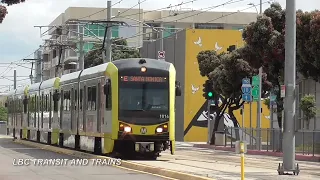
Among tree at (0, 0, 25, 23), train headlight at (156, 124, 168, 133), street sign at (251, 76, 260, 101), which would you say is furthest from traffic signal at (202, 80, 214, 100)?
tree at (0, 0, 25, 23)

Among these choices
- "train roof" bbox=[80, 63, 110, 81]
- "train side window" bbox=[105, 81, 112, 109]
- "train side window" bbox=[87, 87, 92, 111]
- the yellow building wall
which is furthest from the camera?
the yellow building wall

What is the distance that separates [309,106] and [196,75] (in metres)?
17.4

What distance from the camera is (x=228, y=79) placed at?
41.2 metres

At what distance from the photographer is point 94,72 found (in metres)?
25.8

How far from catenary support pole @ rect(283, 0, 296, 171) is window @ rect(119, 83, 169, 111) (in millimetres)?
6669

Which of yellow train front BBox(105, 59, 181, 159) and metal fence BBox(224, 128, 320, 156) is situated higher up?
yellow train front BBox(105, 59, 181, 159)

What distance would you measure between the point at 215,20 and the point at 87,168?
71880 mm

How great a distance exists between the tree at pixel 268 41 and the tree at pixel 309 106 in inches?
206

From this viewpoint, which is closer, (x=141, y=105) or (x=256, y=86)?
(x=141, y=105)

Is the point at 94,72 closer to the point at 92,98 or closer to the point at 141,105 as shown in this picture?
the point at 92,98

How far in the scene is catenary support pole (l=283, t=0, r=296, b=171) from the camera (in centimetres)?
1741

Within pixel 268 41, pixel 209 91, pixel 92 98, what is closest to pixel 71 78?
pixel 92 98

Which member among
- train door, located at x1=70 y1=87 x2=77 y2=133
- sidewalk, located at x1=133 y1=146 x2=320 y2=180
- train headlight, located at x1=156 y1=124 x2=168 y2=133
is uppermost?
train door, located at x1=70 y1=87 x2=77 y2=133

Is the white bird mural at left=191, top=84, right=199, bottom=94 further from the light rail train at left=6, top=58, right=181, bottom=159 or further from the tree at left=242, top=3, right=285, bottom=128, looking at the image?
the light rail train at left=6, top=58, right=181, bottom=159
